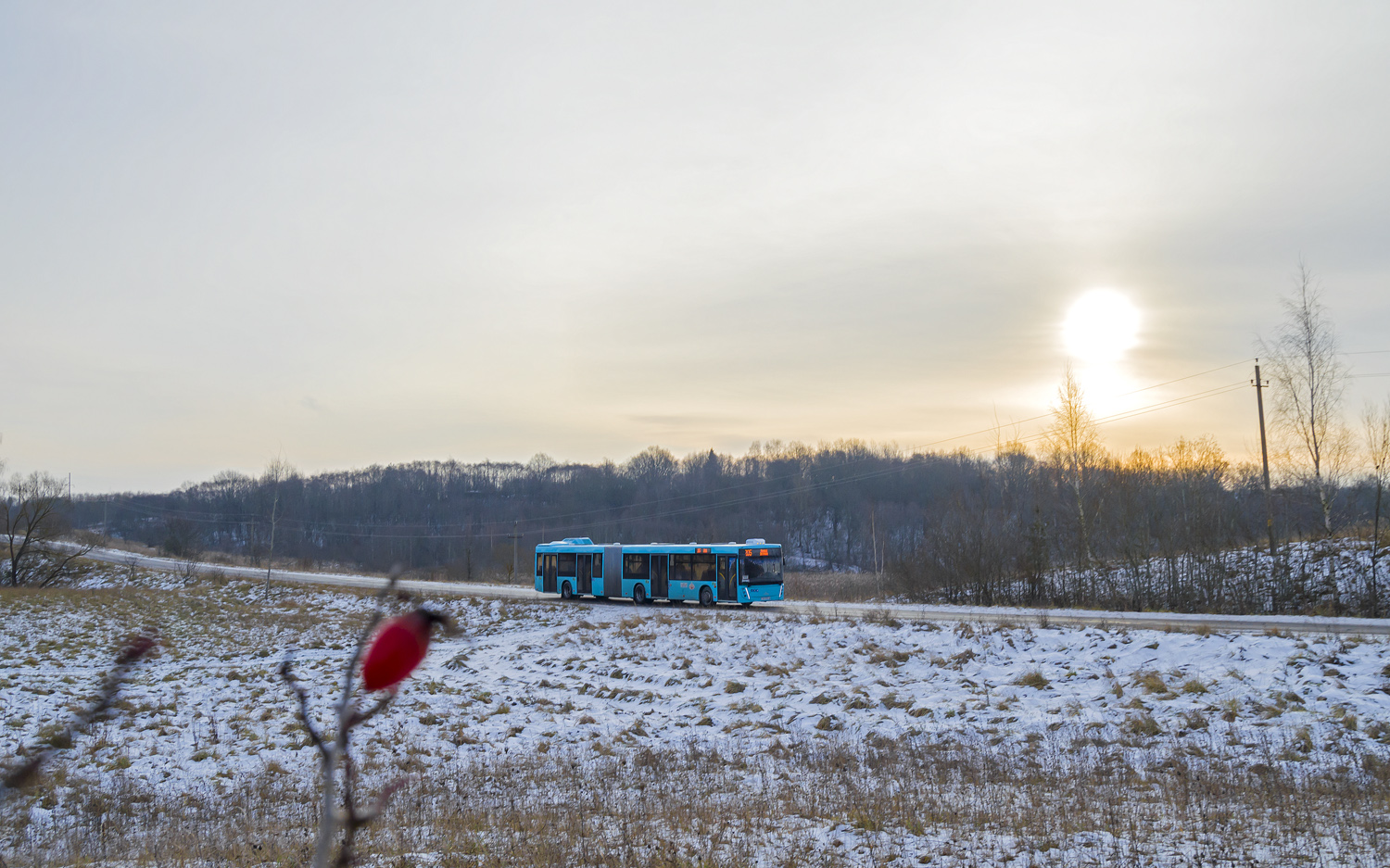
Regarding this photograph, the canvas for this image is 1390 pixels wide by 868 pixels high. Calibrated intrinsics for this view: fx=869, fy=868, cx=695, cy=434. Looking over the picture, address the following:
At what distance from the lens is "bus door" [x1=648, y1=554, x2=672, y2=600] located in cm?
3753

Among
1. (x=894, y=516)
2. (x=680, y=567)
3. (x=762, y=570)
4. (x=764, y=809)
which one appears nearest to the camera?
(x=764, y=809)

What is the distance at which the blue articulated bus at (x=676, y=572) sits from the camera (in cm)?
3597

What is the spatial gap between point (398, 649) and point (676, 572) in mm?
36692

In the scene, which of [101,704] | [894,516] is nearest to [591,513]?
[894,516]

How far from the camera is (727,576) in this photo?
36156 mm

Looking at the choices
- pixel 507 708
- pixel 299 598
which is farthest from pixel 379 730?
pixel 299 598

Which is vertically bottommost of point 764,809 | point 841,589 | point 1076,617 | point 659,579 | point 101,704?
point 764,809

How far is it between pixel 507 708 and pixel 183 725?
7.07m

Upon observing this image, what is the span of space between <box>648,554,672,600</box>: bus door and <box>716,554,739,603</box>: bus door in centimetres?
246

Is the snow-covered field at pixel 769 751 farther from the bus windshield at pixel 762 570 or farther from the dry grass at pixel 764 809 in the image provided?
the bus windshield at pixel 762 570

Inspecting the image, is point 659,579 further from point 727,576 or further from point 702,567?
point 727,576

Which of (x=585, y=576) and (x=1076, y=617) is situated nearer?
(x=1076, y=617)

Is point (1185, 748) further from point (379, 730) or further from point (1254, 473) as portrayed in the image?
point (1254, 473)

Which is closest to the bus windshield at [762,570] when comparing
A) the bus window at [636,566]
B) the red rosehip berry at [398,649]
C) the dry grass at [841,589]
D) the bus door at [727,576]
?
the bus door at [727,576]
